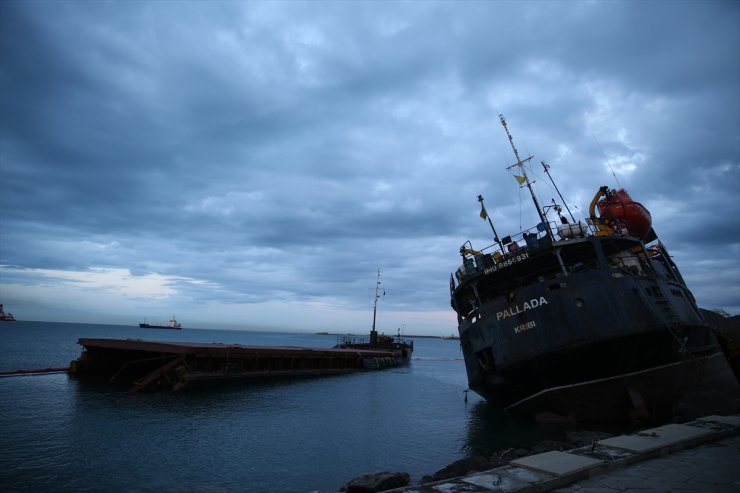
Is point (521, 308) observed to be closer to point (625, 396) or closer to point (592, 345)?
point (592, 345)

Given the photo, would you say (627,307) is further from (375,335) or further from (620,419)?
(375,335)

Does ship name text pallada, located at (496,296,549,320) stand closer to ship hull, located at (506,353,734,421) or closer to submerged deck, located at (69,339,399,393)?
ship hull, located at (506,353,734,421)

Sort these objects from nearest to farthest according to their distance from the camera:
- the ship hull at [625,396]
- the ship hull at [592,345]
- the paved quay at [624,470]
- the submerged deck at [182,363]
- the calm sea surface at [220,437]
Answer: the paved quay at [624,470] → the calm sea surface at [220,437] → the ship hull at [592,345] → the ship hull at [625,396] → the submerged deck at [182,363]

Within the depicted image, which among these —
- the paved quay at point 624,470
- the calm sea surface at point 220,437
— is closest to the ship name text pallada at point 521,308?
the calm sea surface at point 220,437

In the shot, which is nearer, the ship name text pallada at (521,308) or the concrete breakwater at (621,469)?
the concrete breakwater at (621,469)

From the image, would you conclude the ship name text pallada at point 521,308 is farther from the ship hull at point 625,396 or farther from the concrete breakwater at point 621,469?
the concrete breakwater at point 621,469

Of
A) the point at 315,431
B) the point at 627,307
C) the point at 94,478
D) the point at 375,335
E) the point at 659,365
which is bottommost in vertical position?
the point at 94,478

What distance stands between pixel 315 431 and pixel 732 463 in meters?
14.8

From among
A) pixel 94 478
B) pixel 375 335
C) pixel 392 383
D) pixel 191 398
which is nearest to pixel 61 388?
pixel 191 398

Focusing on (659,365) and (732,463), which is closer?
(732,463)

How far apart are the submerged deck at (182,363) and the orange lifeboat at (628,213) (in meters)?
27.3

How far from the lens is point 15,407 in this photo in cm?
1859

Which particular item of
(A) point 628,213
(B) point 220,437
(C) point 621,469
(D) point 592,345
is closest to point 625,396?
(D) point 592,345

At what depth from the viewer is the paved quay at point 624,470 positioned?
241 inches
